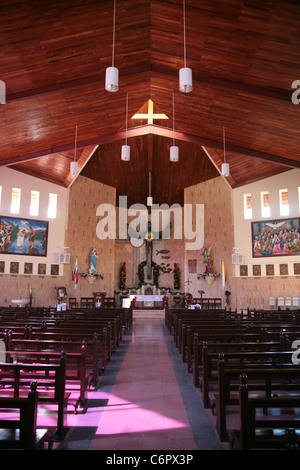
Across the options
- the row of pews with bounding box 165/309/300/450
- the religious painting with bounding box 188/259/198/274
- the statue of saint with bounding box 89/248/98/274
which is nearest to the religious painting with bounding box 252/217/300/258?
the religious painting with bounding box 188/259/198/274

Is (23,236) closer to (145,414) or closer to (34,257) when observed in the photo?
(34,257)

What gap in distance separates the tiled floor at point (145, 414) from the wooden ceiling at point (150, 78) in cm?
819

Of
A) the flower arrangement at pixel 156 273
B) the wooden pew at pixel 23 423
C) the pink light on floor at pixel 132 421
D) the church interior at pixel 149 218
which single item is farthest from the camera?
the flower arrangement at pixel 156 273

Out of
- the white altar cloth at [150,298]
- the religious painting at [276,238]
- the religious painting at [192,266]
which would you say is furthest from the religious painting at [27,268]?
the religious painting at [276,238]

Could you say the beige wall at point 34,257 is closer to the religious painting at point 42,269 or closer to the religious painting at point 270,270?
the religious painting at point 42,269

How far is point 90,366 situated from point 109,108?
1110 centimetres

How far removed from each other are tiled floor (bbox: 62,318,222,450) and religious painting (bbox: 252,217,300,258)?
12768 millimetres

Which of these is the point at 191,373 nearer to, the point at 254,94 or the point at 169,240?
the point at 254,94

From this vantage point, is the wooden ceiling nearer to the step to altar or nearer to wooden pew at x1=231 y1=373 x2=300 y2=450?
wooden pew at x1=231 y1=373 x2=300 y2=450

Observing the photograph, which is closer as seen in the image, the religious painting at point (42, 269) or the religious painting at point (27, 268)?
the religious painting at point (27, 268)

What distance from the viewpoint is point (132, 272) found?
2552 centimetres

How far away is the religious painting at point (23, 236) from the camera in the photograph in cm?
1784

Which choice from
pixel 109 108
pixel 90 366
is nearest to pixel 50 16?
pixel 109 108

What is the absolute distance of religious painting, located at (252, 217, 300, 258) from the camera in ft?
58.7
